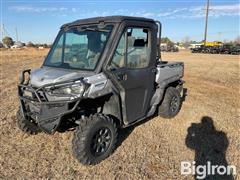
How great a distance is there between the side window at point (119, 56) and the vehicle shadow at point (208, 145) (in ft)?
6.61

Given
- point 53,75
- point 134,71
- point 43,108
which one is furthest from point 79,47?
point 43,108

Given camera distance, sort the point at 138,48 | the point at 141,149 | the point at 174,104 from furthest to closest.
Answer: the point at 174,104, the point at 138,48, the point at 141,149

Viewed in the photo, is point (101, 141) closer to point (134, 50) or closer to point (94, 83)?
point (94, 83)

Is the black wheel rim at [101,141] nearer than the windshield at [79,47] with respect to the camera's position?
Yes

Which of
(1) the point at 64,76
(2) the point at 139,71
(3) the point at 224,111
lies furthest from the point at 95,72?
(3) the point at 224,111

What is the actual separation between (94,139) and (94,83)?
0.88m

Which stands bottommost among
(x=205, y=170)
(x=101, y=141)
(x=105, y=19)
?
(x=205, y=170)

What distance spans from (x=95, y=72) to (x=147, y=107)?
5.35ft

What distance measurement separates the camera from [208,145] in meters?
5.34

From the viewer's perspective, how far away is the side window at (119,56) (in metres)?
4.73

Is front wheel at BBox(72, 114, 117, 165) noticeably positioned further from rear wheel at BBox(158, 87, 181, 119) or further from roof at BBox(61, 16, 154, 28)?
rear wheel at BBox(158, 87, 181, 119)

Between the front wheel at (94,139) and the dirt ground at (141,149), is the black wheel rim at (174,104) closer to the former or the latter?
the dirt ground at (141,149)

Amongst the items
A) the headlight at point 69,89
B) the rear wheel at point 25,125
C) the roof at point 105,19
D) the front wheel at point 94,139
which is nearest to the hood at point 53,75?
the headlight at point 69,89

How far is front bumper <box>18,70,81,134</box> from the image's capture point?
4.19 metres
